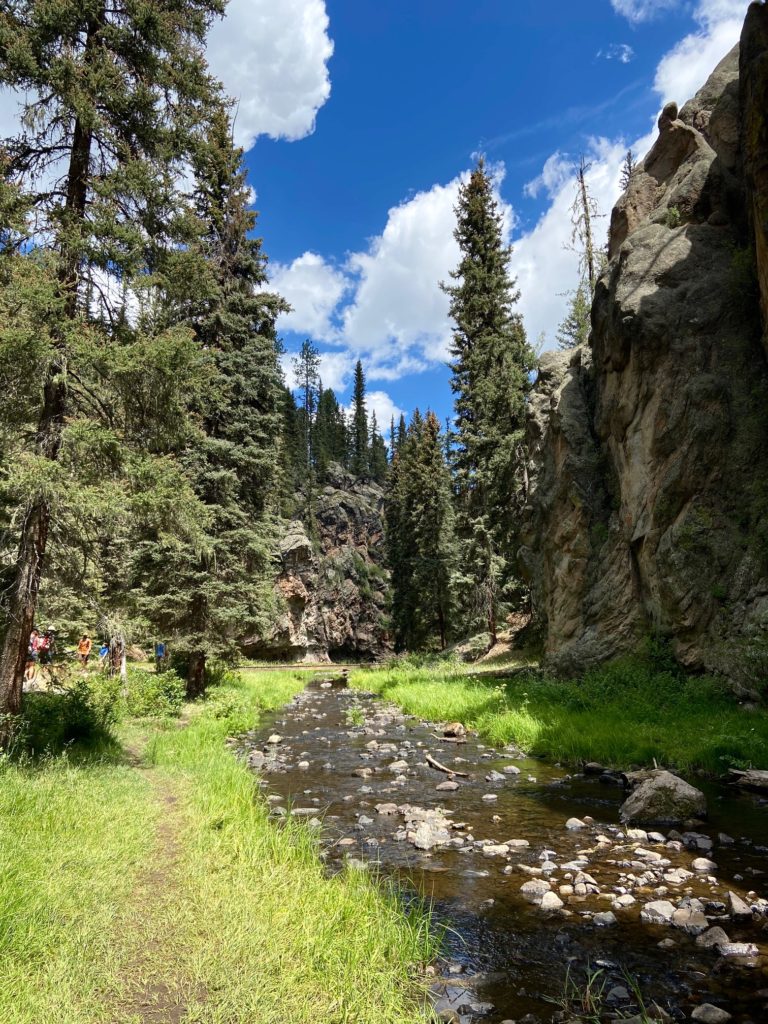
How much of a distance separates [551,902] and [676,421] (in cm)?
1350

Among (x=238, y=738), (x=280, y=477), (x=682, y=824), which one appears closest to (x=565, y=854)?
(x=682, y=824)

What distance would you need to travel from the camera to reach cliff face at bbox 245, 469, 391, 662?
193 ft

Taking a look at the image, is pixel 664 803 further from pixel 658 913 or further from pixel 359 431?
pixel 359 431

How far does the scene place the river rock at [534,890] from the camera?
579cm

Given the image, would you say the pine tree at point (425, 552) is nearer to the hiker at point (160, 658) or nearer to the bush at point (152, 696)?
the hiker at point (160, 658)

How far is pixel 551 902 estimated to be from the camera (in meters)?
5.60

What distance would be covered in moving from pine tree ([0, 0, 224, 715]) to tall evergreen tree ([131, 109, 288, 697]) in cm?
784

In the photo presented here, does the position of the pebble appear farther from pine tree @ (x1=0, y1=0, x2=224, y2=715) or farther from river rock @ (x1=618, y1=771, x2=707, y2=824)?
pine tree @ (x1=0, y1=0, x2=224, y2=715)

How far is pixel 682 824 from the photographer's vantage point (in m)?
7.70

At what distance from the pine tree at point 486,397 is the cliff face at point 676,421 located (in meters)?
5.28

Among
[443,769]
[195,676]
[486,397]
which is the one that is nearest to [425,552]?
[486,397]

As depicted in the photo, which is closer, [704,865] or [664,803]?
[704,865]

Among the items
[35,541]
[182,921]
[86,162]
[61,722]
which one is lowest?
[182,921]

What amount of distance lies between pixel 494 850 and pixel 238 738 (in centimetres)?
955
